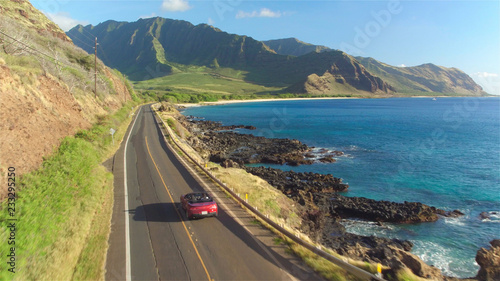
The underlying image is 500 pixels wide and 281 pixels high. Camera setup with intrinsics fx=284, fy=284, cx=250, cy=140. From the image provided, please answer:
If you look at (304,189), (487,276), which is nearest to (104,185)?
(304,189)

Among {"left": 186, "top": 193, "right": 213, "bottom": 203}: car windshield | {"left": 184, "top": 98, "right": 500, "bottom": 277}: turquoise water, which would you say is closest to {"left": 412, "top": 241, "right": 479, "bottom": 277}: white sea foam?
{"left": 184, "top": 98, "right": 500, "bottom": 277}: turquoise water

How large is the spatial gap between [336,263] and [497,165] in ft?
173

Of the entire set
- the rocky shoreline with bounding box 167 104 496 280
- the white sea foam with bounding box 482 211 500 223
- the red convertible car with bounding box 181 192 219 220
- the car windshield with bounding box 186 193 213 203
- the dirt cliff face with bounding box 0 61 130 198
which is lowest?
the white sea foam with bounding box 482 211 500 223

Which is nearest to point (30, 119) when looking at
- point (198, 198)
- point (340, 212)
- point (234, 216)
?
point (198, 198)

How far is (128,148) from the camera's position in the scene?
36438 millimetres

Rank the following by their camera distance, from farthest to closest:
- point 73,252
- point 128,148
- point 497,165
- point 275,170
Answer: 1. point 497,165
2. point 275,170
3. point 128,148
4. point 73,252

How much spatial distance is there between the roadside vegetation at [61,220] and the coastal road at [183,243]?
2.41ft

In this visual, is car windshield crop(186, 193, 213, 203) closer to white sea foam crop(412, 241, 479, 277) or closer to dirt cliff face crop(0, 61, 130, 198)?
dirt cliff face crop(0, 61, 130, 198)

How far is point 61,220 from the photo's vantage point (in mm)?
13641

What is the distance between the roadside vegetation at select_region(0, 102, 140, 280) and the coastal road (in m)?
0.74

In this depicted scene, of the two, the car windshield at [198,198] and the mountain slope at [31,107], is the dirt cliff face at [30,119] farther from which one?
the car windshield at [198,198]

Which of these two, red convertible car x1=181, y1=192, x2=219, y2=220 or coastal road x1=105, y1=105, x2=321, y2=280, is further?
red convertible car x1=181, y1=192, x2=219, y2=220

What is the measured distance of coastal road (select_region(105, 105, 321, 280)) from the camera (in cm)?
1091

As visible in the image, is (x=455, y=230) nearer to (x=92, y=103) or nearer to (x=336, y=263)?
(x=336, y=263)
